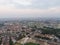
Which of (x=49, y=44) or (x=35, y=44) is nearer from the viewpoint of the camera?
(x=35, y=44)

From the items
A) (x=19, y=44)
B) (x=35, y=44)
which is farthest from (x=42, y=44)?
(x=19, y=44)

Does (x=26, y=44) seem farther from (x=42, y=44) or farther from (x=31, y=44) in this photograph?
(x=42, y=44)

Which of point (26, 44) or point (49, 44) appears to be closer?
point (26, 44)

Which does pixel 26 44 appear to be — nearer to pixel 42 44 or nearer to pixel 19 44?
pixel 19 44

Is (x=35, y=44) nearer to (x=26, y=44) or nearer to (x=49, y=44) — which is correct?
(x=26, y=44)

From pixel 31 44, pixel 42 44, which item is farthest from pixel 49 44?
pixel 31 44

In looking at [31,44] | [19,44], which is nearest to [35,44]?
[31,44]

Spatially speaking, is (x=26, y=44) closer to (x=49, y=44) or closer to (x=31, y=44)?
(x=31, y=44)
